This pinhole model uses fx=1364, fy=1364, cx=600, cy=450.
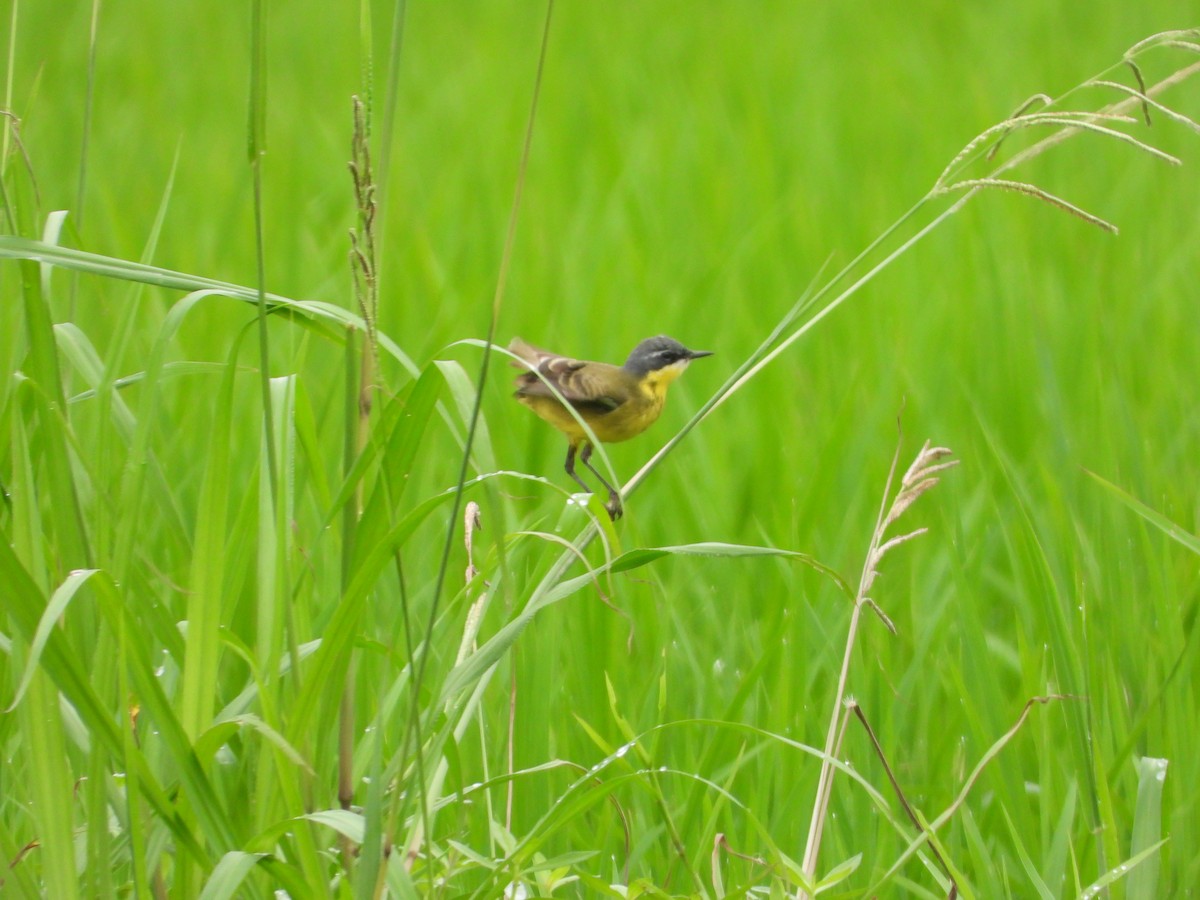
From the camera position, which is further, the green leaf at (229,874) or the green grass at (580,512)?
the green grass at (580,512)

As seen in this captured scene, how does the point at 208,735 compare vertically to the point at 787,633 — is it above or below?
above

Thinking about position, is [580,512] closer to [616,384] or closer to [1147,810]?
[1147,810]

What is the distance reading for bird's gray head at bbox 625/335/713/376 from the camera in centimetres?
409

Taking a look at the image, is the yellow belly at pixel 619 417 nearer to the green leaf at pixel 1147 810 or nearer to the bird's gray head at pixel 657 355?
the bird's gray head at pixel 657 355

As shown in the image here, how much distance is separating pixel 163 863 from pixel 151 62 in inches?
355

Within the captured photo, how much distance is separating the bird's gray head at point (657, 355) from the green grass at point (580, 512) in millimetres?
339

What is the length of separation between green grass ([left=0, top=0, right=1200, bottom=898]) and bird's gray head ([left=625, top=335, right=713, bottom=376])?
1.11 ft

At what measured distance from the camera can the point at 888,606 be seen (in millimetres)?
3658

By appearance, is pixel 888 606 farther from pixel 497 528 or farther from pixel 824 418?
pixel 497 528

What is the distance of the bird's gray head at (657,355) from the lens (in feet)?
13.4

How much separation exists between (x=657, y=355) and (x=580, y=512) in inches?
80.6

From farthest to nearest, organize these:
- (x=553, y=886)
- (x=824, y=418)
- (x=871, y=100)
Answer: (x=871, y=100)
(x=824, y=418)
(x=553, y=886)

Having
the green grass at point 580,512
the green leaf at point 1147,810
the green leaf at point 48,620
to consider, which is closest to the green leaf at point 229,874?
the green grass at point 580,512

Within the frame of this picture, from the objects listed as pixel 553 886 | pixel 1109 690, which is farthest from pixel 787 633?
pixel 553 886
